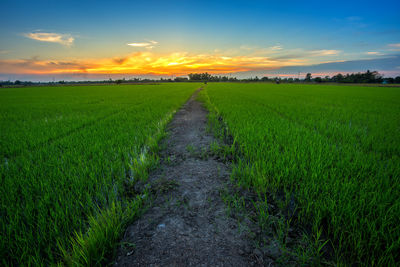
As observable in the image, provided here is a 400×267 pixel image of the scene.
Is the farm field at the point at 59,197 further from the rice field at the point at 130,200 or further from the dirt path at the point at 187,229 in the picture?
the dirt path at the point at 187,229

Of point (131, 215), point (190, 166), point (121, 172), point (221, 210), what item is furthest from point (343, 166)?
point (121, 172)

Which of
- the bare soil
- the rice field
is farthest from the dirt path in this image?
the rice field

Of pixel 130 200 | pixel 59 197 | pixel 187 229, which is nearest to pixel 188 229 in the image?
pixel 187 229

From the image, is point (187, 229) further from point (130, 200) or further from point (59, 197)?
point (59, 197)

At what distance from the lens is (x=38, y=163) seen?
262 centimetres

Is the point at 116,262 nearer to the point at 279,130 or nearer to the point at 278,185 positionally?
the point at 278,185

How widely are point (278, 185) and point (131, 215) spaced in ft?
5.47

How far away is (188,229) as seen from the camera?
4.95 feet

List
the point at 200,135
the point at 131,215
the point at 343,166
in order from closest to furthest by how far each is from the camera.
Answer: the point at 131,215 < the point at 343,166 < the point at 200,135

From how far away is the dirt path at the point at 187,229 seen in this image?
4.02 ft

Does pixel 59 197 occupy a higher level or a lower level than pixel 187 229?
higher

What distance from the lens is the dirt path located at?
4.02ft

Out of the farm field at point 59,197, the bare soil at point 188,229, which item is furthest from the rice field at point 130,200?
the bare soil at point 188,229

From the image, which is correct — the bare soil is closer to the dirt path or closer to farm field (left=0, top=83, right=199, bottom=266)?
the dirt path
